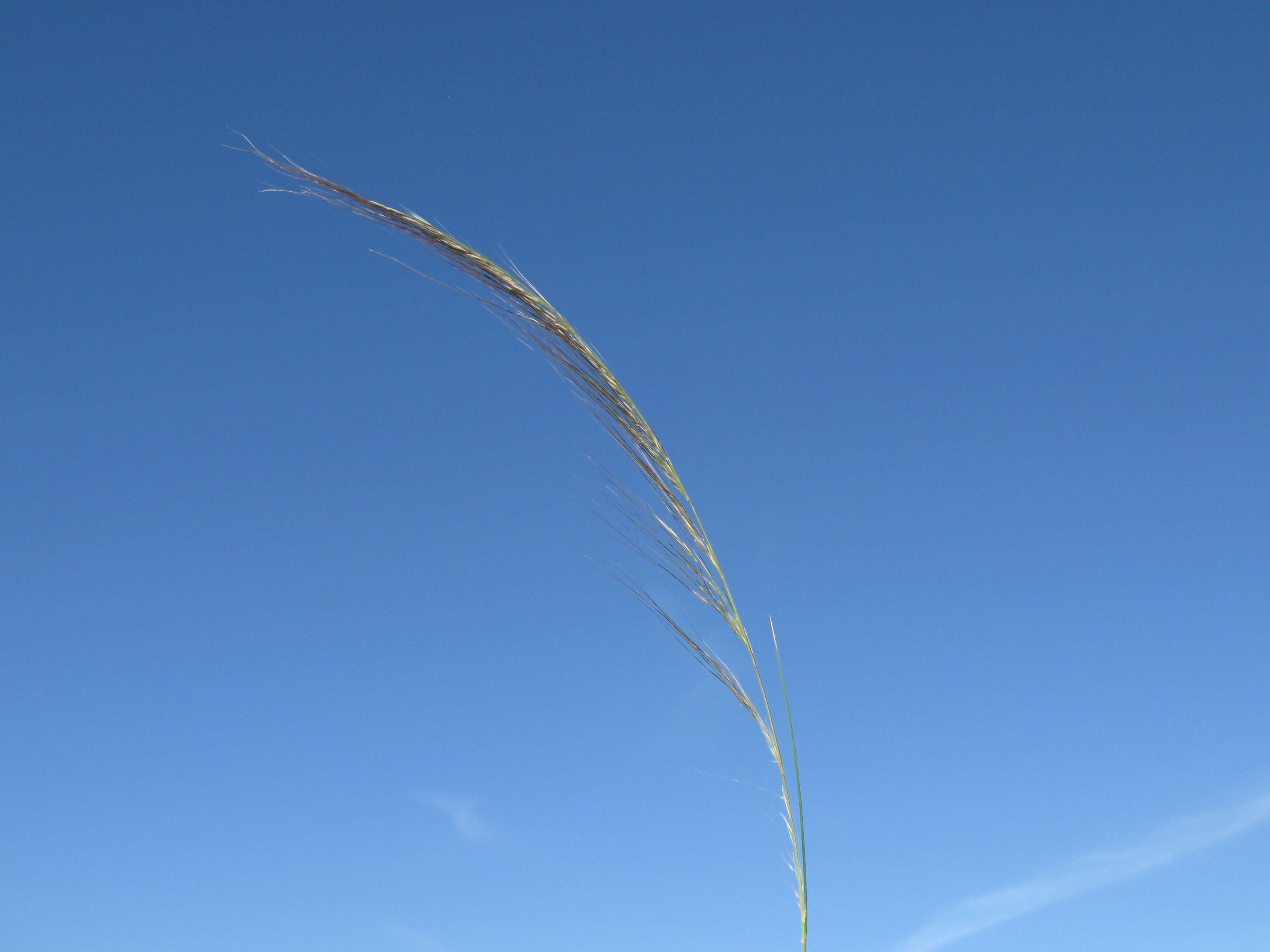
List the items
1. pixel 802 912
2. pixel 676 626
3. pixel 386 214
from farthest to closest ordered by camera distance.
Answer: pixel 386 214, pixel 676 626, pixel 802 912

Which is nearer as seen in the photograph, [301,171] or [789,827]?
[789,827]

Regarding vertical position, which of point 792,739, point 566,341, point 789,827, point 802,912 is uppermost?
point 566,341

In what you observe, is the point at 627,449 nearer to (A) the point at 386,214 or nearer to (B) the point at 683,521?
(B) the point at 683,521

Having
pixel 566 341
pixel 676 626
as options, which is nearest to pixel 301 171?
pixel 566 341

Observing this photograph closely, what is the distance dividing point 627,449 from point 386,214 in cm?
71

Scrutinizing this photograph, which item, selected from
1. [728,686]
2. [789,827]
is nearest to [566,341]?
[728,686]

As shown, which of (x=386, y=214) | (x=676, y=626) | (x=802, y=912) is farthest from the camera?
(x=386, y=214)

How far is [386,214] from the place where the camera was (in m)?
2.09

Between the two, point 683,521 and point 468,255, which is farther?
point 468,255

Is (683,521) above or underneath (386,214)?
underneath

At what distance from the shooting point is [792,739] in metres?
1.79

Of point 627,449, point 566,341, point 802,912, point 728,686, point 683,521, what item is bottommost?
point 802,912

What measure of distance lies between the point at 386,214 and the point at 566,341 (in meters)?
0.47

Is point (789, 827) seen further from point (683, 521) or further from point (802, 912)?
point (683, 521)
